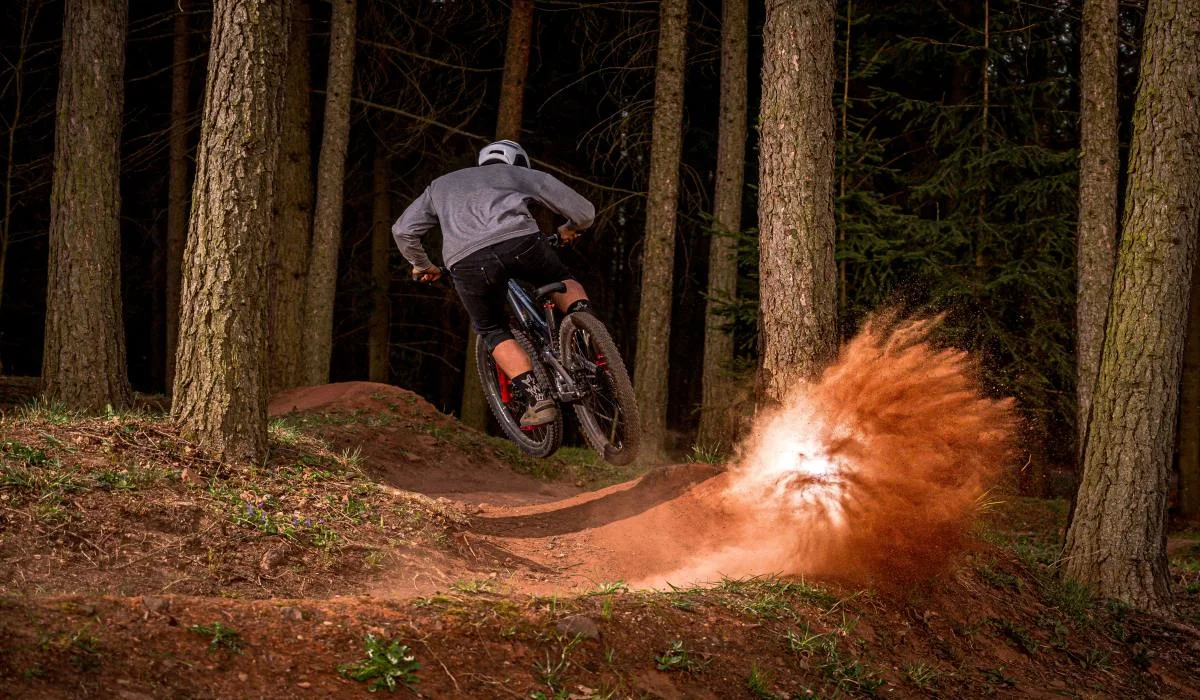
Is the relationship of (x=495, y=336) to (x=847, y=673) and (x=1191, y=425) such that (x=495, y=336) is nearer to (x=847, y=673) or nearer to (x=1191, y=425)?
(x=847, y=673)

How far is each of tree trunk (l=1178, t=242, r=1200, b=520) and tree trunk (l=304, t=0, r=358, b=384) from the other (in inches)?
498

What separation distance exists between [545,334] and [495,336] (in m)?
0.44

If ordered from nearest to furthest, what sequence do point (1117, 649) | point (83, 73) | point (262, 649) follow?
point (262, 649)
point (1117, 649)
point (83, 73)

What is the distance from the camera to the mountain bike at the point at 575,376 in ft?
24.2

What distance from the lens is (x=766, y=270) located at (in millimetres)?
7559

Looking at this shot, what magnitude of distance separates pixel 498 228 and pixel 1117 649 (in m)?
6.00

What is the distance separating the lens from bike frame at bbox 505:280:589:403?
7680 mm

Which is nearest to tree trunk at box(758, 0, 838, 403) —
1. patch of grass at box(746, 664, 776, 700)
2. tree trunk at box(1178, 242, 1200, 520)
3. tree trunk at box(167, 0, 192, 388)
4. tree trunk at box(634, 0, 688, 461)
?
patch of grass at box(746, 664, 776, 700)

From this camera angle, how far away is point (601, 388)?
7719mm

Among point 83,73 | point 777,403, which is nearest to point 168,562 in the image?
point 777,403

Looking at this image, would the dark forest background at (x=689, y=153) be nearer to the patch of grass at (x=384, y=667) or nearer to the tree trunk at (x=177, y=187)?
the tree trunk at (x=177, y=187)

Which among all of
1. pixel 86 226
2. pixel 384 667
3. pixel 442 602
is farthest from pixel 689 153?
pixel 384 667

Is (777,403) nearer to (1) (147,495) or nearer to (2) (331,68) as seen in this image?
(1) (147,495)

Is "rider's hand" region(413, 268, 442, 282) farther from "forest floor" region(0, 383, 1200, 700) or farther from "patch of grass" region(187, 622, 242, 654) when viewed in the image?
"patch of grass" region(187, 622, 242, 654)
